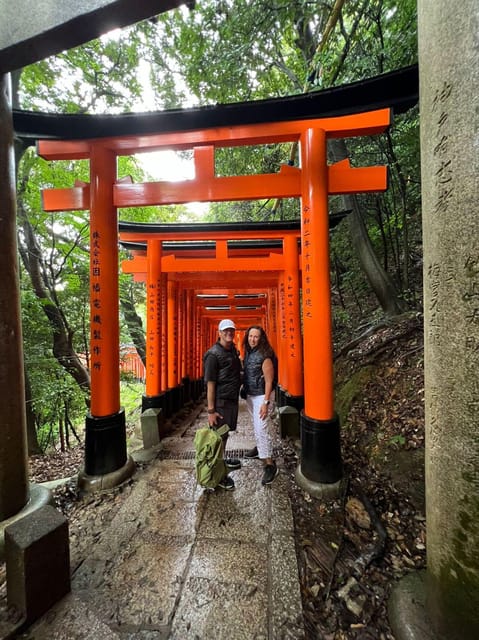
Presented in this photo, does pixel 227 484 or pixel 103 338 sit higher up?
pixel 103 338

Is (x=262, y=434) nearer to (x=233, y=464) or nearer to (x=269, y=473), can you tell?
(x=269, y=473)

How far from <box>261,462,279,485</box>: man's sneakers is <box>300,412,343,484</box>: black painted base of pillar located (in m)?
0.41

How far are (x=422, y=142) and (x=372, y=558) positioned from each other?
10.0ft

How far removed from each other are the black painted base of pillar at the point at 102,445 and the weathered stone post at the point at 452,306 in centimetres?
325

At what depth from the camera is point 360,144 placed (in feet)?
23.0

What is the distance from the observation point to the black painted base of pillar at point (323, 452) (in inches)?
124

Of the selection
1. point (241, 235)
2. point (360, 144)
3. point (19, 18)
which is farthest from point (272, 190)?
point (360, 144)

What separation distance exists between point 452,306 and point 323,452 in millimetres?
2364

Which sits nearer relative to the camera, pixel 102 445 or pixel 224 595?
pixel 224 595

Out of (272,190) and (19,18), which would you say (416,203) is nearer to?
(272,190)

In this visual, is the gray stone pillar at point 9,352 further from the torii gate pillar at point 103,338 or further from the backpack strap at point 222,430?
the backpack strap at point 222,430

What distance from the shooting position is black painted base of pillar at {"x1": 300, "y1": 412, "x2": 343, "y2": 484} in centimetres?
314

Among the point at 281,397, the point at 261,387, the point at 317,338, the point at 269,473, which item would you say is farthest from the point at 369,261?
the point at 269,473

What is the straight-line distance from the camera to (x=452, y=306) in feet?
4.55
